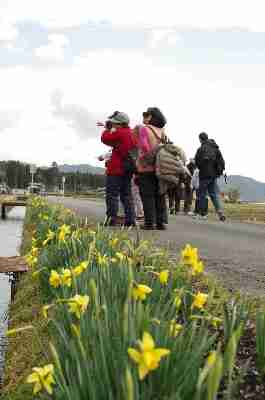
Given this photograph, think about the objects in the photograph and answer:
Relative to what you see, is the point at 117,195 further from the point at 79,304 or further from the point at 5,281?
the point at 79,304

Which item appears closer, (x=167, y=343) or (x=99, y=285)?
(x=167, y=343)

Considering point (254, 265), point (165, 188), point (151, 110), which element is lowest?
point (254, 265)

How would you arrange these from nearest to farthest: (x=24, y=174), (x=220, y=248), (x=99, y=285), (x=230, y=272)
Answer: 1. (x=99, y=285)
2. (x=230, y=272)
3. (x=220, y=248)
4. (x=24, y=174)

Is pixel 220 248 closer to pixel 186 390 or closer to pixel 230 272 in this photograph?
pixel 230 272

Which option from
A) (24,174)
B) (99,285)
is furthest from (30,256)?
(24,174)

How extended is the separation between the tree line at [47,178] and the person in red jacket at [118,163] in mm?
138823

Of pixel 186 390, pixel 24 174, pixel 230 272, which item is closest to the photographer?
pixel 186 390

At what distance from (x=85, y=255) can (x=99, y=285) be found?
899 millimetres

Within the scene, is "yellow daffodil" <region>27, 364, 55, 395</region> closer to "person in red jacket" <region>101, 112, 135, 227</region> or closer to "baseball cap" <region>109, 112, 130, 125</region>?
"person in red jacket" <region>101, 112, 135, 227</region>

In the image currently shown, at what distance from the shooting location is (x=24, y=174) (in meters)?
154

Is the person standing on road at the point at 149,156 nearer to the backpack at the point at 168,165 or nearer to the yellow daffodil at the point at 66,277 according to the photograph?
the backpack at the point at 168,165

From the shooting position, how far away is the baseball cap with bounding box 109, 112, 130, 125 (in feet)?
28.6

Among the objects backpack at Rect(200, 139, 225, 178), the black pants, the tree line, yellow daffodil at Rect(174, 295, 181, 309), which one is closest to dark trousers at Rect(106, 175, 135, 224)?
the black pants

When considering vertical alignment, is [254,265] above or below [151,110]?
below
